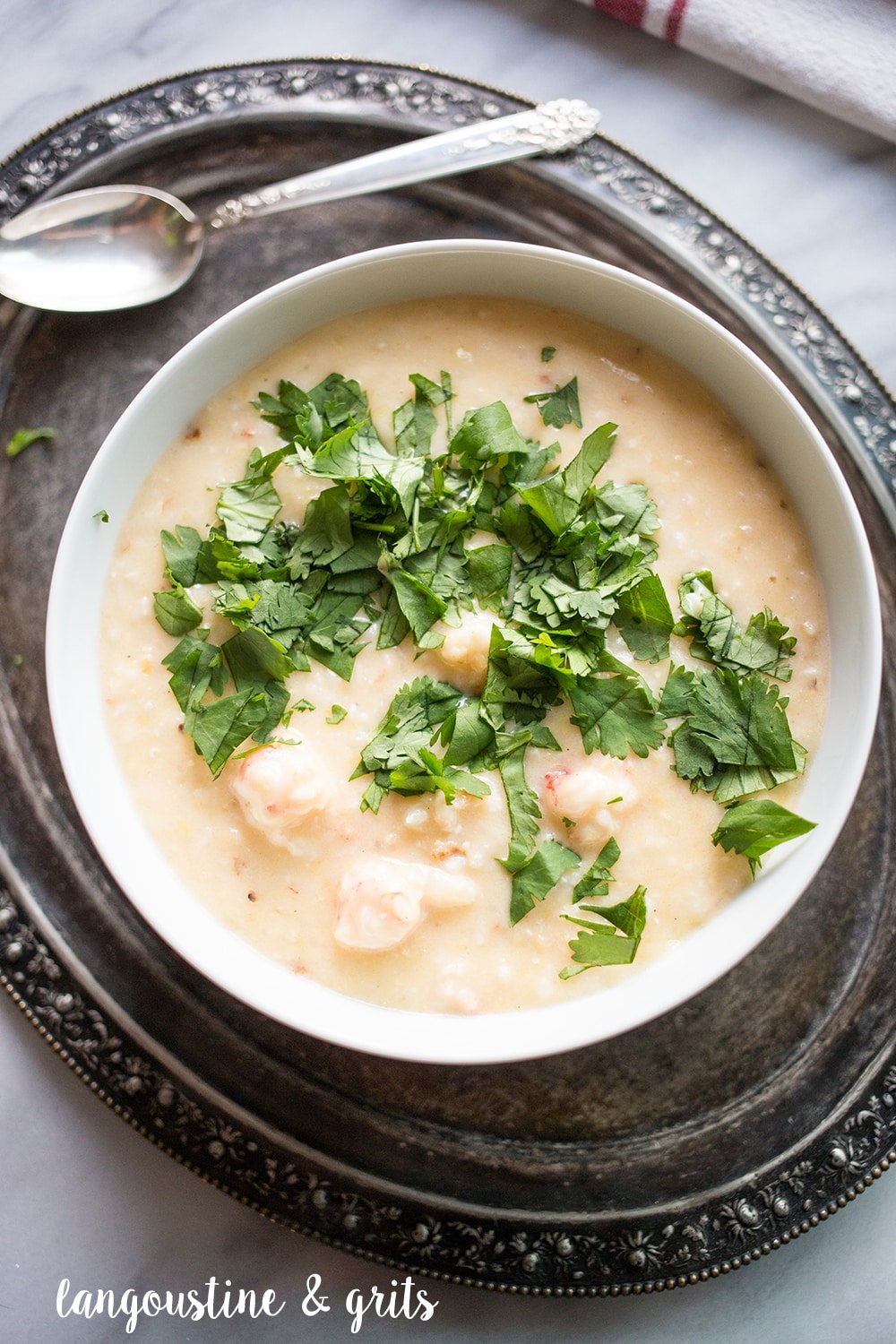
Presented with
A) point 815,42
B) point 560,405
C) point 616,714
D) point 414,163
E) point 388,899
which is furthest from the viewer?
point 815,42

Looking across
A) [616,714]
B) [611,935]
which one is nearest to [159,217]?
[616,714]

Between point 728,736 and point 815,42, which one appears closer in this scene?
point 728,736

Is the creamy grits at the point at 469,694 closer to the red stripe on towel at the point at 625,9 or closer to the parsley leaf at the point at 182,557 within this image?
the parsley leaf at the point at 182,557

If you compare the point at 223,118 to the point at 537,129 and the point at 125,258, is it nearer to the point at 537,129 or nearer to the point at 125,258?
the point at 125,258

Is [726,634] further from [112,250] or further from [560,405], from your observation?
[112,250]

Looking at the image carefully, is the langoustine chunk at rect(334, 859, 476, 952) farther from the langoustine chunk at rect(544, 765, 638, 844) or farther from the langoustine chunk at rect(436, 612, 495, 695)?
the langoustine chunk at rect(436, 612, 495, 695)

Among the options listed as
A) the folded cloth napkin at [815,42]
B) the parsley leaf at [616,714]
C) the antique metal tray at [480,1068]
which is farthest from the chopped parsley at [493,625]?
the folded cloth napkin at [815,42]
